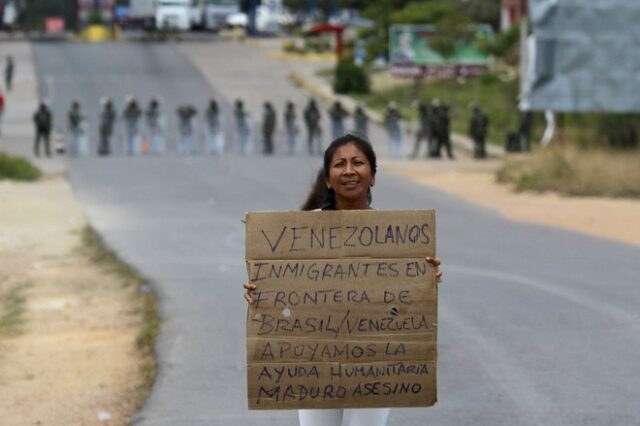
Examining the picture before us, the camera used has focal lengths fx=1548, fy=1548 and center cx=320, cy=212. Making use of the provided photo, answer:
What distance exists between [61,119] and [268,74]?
Answer: 19.6m

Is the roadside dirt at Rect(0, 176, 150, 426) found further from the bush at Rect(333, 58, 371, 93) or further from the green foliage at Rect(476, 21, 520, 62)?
the bush at Rect(333, 58, 371, 93)

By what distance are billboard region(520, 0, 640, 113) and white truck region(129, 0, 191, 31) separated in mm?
60250

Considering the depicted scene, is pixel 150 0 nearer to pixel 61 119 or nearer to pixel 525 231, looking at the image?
pixel 61 119

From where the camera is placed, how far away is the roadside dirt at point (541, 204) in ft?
70.0

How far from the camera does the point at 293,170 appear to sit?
3594cm

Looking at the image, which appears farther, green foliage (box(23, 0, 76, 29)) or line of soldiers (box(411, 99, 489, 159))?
green foliage (box(23, 0, 76, 29))

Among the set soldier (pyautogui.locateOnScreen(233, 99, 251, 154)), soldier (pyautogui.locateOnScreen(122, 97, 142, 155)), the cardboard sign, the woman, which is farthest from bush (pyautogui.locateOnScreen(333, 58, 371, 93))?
the cardboard sign

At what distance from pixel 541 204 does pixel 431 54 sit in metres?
30.2

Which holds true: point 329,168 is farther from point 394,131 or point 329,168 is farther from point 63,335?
point 394,131

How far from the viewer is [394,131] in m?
42.1

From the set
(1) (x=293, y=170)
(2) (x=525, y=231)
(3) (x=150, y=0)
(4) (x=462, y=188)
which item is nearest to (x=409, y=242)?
(2) (x=525, y=231)

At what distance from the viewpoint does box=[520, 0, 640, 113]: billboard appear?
32812mm

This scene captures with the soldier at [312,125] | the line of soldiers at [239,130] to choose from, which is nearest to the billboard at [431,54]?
the line of soldiers at [239,130]

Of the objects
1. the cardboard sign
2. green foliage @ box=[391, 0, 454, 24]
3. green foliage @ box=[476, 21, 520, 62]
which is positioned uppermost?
the cardboard sign
